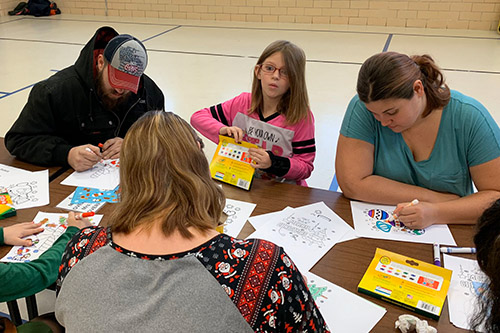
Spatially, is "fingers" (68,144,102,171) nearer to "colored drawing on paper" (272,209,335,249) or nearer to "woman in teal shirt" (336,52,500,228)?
"colored drawing on paper" (272,209,335,249)

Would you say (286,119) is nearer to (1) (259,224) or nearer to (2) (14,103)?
(1) (259,224)

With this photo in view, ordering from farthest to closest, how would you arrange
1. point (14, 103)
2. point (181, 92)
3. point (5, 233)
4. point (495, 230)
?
point (181, 92) → point (14, 103) → point (5, 233) → point (495, 230)

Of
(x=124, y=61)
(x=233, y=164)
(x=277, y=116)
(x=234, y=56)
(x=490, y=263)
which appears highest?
(x=124, y=61)

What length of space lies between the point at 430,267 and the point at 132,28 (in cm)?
773

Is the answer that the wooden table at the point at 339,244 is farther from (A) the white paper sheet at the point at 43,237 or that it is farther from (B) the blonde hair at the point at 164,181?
(B) the blonde hair at the point at 164,181

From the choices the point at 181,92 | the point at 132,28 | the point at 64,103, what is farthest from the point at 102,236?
the point at 132,28

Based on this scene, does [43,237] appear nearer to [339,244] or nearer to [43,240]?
[43,240]

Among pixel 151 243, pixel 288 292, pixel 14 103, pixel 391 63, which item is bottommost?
pixel 14 103

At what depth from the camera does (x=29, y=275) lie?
1.28 meters

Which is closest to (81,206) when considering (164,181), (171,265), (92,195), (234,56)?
(92,195)

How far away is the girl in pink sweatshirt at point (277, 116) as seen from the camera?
207 cm

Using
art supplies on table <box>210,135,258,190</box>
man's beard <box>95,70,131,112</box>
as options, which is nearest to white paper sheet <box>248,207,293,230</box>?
art supplies on table <box>210,135,258,190</box>

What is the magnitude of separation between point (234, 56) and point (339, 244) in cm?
518

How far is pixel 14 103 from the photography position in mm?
4559
